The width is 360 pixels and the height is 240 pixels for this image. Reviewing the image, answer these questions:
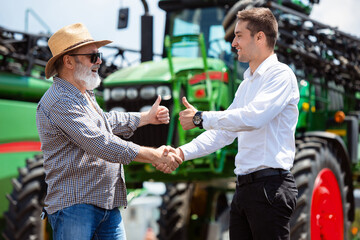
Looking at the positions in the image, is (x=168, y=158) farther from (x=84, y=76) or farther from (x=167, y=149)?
(x=84, y=76)

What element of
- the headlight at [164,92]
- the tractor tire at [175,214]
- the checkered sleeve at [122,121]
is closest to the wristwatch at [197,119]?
the checkered sleeve at [122,121]

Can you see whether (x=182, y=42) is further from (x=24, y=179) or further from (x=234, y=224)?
(x=234, y=224)

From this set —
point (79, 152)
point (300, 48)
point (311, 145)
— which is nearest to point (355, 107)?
point (300, 48)

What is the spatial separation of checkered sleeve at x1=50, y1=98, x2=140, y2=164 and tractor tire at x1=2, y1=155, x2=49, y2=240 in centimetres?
300

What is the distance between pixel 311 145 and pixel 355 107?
10.9ft

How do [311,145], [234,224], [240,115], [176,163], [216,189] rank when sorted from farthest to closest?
[216,189] < [311,145] < [176,163] < [234,224] < [240,115]

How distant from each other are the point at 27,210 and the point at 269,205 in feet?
11.2

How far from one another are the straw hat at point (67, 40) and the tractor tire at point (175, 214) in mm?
4441

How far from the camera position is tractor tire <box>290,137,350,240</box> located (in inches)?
166

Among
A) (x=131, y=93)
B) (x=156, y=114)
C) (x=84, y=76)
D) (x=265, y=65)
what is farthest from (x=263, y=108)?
(x=131, y=93)

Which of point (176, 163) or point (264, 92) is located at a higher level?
point (264, 92)

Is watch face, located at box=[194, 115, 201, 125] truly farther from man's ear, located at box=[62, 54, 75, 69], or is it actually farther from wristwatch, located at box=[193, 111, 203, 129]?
man's ear, located at box=[62, 54, 75, 69]

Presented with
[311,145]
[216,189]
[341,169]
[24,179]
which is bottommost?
[216,189]

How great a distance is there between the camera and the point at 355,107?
770 cm
